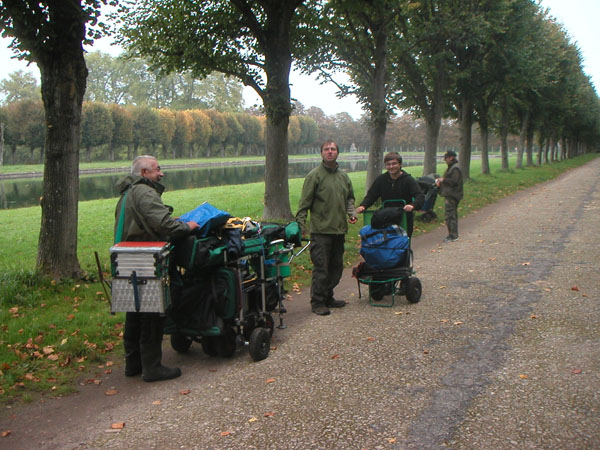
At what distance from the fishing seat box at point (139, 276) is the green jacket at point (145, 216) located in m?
0.15

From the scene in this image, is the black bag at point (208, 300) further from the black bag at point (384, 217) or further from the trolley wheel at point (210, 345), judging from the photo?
the black bag at point (384, 217)

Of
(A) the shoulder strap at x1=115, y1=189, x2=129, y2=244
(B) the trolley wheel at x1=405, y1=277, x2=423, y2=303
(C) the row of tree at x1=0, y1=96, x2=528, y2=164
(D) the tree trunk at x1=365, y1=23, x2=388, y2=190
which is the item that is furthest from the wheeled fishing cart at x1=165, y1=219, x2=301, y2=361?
(C) the row of tree at x1=0, y1=96, x2=528, y2=164

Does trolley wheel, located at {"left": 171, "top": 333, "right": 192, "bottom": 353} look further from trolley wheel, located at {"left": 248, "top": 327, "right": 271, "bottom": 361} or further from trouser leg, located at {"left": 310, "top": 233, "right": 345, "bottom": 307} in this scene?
trouser leg, located at {"left": 310, "top": 233, "right": 345, "bottom": 307}

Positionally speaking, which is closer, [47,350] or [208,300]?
[208,300]

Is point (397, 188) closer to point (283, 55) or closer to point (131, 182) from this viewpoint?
point (131, 182)

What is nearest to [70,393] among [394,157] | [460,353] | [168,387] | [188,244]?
[168,387]

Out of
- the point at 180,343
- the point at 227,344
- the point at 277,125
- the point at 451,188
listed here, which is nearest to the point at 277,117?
the point at 277,125

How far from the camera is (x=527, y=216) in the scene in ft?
52.1

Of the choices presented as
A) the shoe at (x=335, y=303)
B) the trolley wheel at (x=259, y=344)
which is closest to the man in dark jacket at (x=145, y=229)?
the trolley wheel at (x=259, y=344)

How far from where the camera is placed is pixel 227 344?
5473 mm

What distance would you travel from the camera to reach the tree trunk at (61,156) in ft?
25.7

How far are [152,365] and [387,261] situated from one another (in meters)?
3.26

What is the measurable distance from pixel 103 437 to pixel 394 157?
5192 millimetres

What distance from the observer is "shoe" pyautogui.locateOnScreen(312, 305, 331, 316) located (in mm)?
6906
